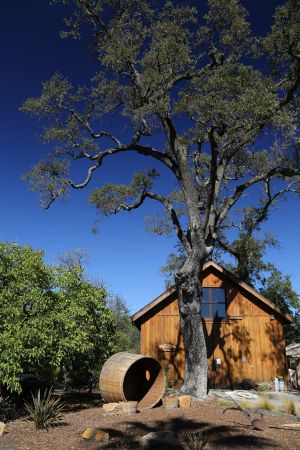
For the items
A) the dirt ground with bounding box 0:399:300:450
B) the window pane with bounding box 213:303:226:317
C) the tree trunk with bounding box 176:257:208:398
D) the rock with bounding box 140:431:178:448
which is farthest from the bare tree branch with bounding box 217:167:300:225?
the rock with bounding box 140:431:178:448

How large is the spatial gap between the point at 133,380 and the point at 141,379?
1.06 ft

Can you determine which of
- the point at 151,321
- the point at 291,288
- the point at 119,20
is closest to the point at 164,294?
the point at 151,321

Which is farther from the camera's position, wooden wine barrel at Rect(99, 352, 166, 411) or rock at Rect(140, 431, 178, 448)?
wooden wine barrel at Rect(99, 352, 166, 411)

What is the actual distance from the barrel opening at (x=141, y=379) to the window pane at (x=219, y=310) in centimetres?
655

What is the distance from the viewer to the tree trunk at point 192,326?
14773 mm

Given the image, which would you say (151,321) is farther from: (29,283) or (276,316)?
(29,283)

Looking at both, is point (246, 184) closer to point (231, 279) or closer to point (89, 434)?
point (231, 279)

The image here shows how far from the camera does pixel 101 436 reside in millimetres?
8500

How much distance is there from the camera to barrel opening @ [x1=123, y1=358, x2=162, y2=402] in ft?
48.4

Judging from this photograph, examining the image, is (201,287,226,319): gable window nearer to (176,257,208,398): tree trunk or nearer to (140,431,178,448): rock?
(176,257,208,398): tree trunk

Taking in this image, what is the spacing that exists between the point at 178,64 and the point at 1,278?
10065 mm

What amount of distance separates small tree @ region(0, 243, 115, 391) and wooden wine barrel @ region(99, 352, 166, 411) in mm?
1160

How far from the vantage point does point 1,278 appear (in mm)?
12875

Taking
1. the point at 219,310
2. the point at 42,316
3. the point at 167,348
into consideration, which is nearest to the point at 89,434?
the point at 42,316
